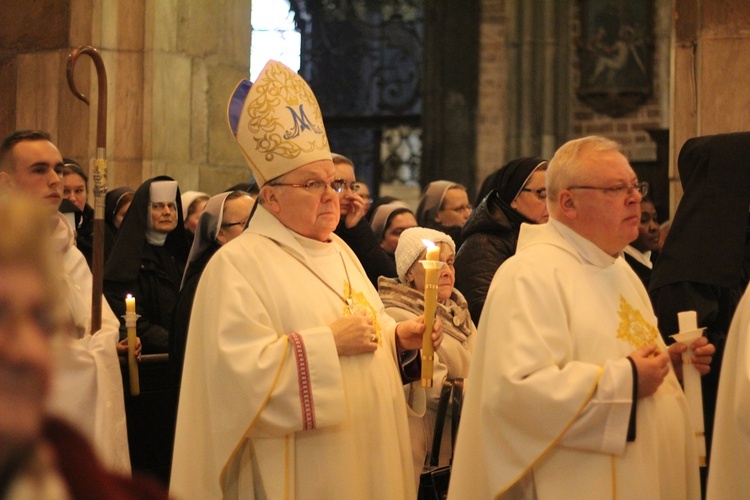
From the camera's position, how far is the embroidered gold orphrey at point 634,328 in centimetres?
351

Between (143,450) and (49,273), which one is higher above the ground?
(49,273)

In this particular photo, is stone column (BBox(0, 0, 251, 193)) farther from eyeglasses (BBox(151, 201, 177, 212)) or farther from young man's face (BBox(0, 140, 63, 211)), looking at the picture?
young man's face (BBox(0, 140, 63, 211))

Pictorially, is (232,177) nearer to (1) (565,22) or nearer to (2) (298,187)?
(2) (298,187)

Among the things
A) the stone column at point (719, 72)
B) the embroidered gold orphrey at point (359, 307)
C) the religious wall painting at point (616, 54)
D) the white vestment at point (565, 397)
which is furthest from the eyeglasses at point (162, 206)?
the religious wall painting at point (616, 54)

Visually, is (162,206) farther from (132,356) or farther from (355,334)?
(355,334)

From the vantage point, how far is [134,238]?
→ 20.4 feet

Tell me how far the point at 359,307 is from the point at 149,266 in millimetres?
2550

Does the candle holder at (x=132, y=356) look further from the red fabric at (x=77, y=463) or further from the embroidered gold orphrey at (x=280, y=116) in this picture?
the red fabric at (x=77, y=463)

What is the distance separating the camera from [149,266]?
6223 millimetres

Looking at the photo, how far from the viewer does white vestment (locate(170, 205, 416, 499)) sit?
3627 millimetres

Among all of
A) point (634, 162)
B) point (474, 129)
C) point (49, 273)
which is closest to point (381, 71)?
point (474, 129)

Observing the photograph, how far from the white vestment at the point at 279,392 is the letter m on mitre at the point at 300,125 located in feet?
1.08

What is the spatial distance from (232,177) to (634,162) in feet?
22.2

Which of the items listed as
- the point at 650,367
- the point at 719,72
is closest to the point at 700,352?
the point at 650,367
